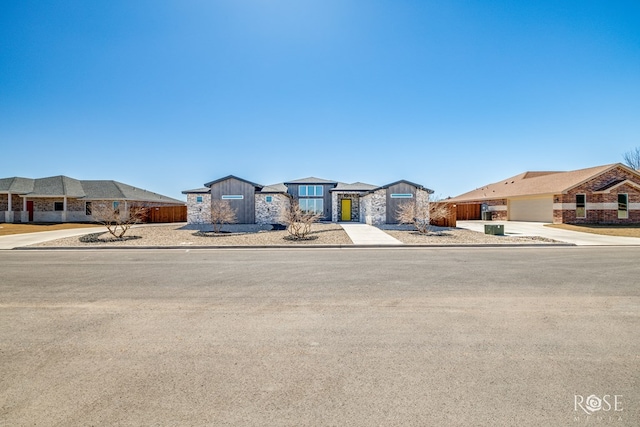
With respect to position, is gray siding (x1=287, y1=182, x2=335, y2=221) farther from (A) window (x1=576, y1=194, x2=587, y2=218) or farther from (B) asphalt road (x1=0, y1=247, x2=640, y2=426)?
(B) asphalt road (x1=0, y1=247, x2=640, y2=426)

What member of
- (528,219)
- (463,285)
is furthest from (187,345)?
(528,219)

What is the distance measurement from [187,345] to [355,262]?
22.1ft

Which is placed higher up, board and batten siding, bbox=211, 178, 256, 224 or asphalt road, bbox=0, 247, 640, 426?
board and batten siding, bbox=211, 178, 256, 224

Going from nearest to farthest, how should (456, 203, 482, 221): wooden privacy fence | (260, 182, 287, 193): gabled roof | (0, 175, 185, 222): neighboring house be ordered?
(260, 182, 287, 193): gabled roof < (0, 175, 185, 222): neighboring house < (456, 203, 482, 221): wooden privacy fence

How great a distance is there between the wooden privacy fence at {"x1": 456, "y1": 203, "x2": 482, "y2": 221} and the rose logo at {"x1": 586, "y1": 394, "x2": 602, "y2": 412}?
34.9m

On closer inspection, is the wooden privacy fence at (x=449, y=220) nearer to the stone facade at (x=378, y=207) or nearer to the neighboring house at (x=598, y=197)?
the stone facade at (x=378, y=207)

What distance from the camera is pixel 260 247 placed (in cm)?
1437

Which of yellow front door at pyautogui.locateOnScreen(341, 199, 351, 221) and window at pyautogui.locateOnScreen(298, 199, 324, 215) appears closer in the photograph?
yellow front door at pyautogui.locateOnScreen(341, 199, 351, 221)

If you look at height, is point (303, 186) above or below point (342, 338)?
above

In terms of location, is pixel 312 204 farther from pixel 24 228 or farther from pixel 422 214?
pixel 24 228

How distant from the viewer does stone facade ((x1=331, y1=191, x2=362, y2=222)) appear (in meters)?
29.9

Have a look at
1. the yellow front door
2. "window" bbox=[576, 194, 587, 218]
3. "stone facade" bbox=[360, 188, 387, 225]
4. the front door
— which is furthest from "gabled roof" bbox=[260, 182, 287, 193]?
"window" bbox=[576, 194, 587, 218]

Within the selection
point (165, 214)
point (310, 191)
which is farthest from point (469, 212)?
point (165, 214)

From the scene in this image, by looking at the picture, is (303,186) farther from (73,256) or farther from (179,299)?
(179,299)
